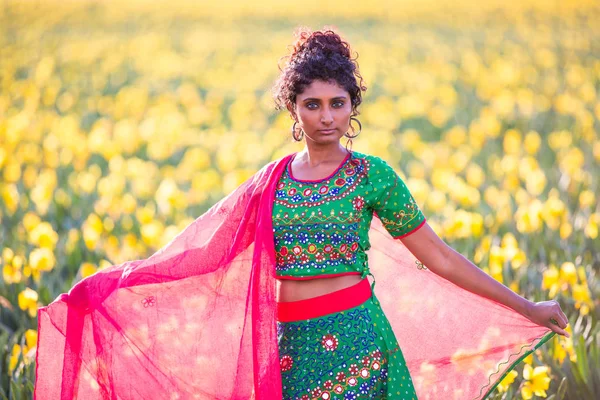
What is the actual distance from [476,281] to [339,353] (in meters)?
0.54

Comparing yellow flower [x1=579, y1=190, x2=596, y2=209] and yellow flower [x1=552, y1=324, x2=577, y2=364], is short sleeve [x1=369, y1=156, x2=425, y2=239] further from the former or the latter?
yellow flower [x1=579, y1=190, x2=596, y2=209]

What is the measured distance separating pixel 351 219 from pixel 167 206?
165 inches

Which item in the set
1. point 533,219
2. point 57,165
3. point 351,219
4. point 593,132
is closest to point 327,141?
point 351,219

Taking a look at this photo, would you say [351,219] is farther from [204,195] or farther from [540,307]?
[204,195]

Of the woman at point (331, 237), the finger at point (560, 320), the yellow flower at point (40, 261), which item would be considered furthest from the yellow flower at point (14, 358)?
the finger at point (560, 320)

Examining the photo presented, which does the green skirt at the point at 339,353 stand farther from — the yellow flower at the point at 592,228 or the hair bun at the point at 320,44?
the yellow flower at the point at 592,228

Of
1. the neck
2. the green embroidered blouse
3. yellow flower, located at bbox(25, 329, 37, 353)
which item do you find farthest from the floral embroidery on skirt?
yellow flower, located at bbox(25, 329, 37, 353)

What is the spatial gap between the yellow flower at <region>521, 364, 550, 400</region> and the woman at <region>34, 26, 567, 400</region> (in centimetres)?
41

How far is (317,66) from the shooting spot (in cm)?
290

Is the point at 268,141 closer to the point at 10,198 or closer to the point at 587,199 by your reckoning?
the point at 10,198

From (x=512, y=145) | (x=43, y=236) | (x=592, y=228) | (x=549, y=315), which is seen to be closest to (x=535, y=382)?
(x=549, y=315)

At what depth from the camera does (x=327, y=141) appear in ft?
9.51

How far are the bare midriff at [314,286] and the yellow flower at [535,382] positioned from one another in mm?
1132

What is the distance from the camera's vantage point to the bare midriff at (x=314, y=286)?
2.88 m
